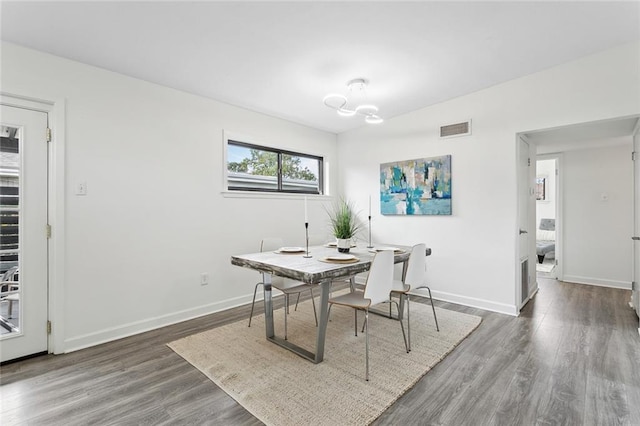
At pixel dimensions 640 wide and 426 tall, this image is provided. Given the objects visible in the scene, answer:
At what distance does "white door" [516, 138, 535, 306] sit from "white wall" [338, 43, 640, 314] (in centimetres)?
14

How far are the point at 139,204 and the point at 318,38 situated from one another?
7.17 ft

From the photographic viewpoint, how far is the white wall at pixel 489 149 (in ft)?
8.93

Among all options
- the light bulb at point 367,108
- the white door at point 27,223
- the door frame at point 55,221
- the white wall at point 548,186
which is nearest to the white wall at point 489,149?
the light bulb at point 367,108

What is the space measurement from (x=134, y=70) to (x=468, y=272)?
4047 mm

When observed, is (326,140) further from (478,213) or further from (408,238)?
(478,213)

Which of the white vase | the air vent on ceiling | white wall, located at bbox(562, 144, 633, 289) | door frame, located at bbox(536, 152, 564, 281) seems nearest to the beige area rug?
the white vase

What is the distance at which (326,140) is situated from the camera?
4.93 m

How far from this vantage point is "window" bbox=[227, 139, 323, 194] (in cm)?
385

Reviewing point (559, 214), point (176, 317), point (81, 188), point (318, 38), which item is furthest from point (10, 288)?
point (559, 214)

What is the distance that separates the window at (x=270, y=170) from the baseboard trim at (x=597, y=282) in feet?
13.4

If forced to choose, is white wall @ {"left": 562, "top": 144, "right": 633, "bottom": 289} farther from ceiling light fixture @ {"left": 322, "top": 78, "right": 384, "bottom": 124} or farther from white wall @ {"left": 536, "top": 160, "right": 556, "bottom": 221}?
ceiling light fixture @ {"left": 322, "top": 78, "right": 384, "bottom": 124}

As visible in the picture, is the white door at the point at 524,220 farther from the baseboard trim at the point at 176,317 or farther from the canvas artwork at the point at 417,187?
the canvas artwork at the point at 417,187

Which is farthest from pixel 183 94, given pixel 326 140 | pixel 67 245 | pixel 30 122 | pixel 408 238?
pixel 408 238

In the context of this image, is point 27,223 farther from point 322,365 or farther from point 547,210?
point 547,210
